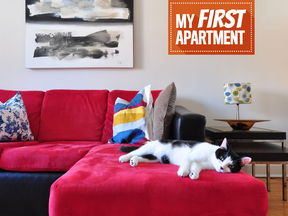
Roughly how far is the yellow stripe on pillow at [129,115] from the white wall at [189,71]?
684mm

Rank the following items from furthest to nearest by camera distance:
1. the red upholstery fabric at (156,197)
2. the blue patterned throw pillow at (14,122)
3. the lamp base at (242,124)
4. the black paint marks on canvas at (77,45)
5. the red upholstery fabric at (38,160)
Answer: the black paint marks on canvas at (77,45) → the lamp base at (242,124) → the blue patterned throw pillow at (14,122) → the red upholstery fabric at (38,160) → the red upholstery fabric at (156,197)

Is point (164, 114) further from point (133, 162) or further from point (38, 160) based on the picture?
point (38, 160)

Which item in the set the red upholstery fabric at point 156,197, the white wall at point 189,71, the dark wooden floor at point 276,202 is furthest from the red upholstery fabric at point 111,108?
the dark wooden floor at point 276,202

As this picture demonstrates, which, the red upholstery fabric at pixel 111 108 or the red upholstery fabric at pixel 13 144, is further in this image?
the red upholstery fabric at pixel 111 108

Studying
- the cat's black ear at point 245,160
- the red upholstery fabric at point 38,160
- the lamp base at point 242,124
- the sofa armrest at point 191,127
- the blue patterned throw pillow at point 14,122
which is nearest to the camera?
the cat's black ear at point 245,160

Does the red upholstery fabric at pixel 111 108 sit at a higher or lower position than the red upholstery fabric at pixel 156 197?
higher

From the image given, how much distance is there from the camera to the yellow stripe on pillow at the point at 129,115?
1866 millimetres

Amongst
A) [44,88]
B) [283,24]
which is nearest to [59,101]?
[44,88]

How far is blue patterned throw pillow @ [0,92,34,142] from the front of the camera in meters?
1.78

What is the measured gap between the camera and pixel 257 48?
255 cm

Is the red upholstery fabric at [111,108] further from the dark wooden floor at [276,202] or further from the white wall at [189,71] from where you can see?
the dark wooden floor at [276,202]

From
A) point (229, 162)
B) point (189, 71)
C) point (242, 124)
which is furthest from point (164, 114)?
point (189, 71)

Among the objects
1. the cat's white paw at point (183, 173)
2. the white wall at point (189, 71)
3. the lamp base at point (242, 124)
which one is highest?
the white wall at point (189, 71)

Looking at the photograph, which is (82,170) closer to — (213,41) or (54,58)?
(54,58)
